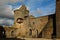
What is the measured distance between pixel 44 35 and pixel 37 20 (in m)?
6.91

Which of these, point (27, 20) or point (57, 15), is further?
point (27, 20)

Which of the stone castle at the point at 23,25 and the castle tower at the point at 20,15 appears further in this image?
the castle tower at the point at 20,15

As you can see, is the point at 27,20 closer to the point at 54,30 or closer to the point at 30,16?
the point at 30,16

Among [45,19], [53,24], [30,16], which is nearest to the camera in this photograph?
[53,24]

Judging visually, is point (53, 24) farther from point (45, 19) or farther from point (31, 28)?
point (31, 28)

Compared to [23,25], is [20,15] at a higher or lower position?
higher

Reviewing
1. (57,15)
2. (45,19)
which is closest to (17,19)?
(45,19)

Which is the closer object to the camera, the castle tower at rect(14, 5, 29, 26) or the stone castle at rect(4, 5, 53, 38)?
the stone castle at rect(4, 5, 53, 38)

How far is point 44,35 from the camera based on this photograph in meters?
20.2

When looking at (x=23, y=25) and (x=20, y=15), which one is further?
(x=20, y=15)

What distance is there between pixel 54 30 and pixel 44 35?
59.3 inches

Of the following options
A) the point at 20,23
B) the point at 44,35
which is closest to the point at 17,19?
the point at 20,23

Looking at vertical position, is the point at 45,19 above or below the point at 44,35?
above

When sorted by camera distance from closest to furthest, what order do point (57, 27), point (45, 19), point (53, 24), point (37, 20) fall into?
1. point (57, 27)
2. point (53, 24)
3. point (45, 19)
4. point (37, 20)
